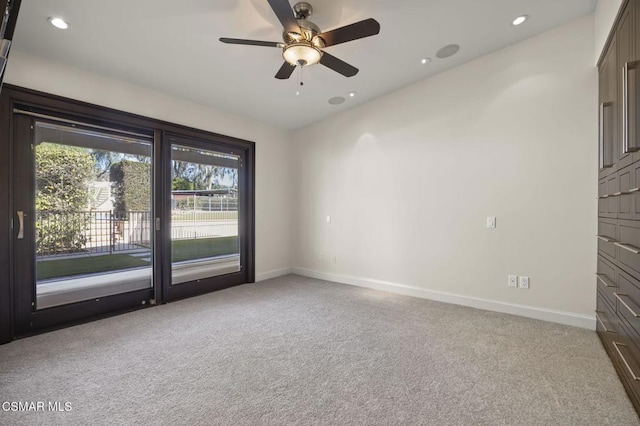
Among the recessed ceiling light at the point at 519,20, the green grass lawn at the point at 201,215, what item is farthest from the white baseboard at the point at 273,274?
the recessed ceiling light at the point at 519,20

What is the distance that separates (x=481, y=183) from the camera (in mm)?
3510

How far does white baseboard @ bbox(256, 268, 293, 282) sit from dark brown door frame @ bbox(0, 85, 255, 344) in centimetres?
18

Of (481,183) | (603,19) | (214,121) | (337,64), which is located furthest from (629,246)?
(214,121)

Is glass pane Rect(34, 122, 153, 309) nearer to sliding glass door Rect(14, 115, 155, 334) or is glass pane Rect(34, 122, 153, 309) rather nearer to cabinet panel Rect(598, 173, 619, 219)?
sliding glass door Rect(14, 115, 155, 334)

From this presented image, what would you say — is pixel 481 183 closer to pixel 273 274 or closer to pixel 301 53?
pixel 301 53

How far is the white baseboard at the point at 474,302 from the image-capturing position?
296 centimetres

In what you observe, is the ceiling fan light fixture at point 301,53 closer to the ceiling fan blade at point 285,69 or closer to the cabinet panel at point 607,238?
the ceiling fan blade at point 285,69

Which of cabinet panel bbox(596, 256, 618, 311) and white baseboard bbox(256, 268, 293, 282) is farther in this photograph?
white baseboard bbox(256, 268, 293, 282)

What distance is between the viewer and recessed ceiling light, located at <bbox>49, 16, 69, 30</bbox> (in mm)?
2334

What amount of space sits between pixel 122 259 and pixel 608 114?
5089 mm

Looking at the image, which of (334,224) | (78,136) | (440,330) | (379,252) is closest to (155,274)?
(78,136)

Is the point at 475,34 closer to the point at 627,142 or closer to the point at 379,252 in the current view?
the point at 627,142

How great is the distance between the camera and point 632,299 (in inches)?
71.5

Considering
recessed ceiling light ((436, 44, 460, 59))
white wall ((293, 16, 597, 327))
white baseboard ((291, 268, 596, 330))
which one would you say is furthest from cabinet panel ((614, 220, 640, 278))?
recessed ceiling light ((436, 44, 460, 59))
